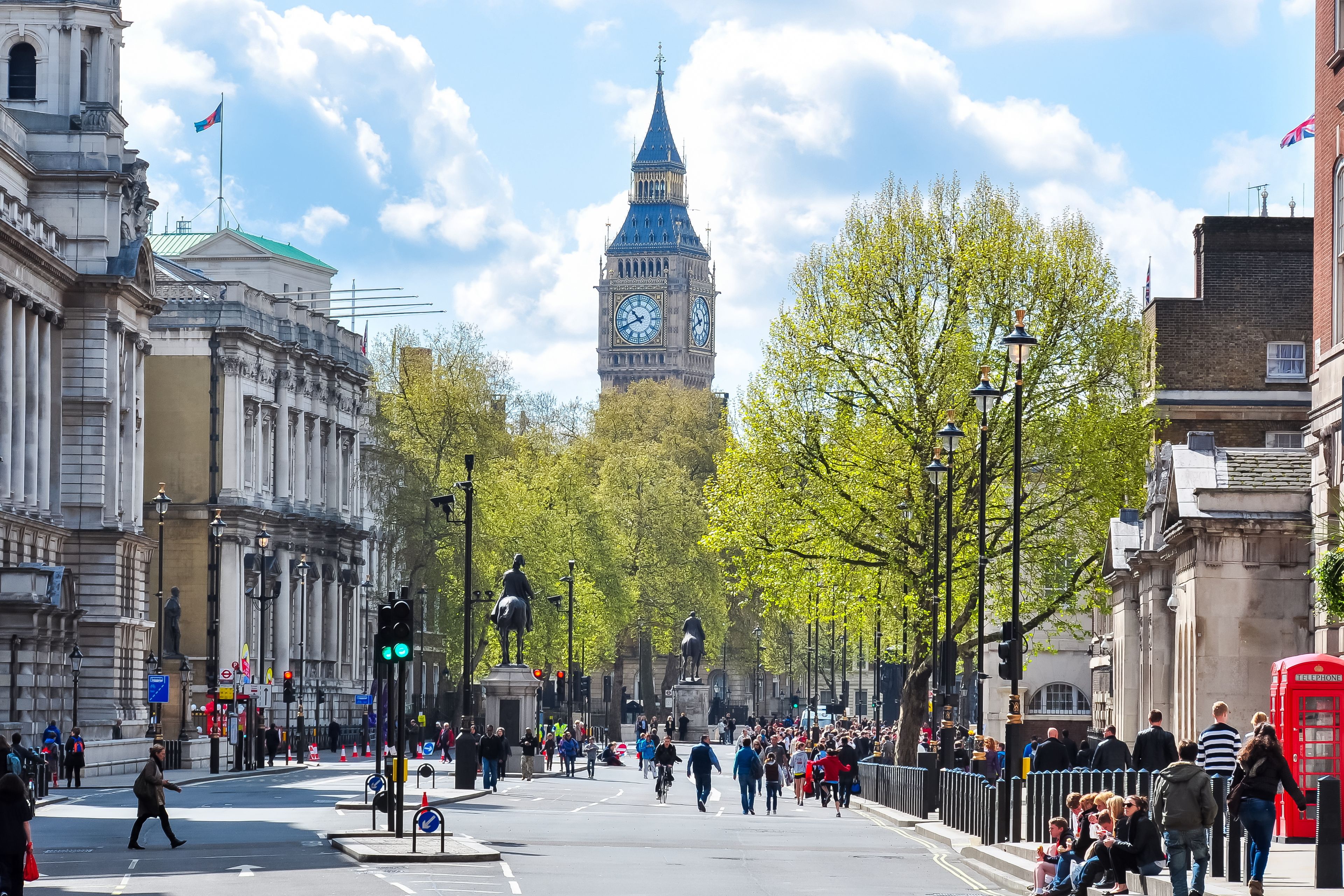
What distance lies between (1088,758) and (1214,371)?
29.4 m

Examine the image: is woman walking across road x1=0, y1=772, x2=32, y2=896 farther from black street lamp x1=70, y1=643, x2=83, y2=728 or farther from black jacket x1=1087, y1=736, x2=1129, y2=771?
black street lamp x1=70, y1=643, x2=83, y2=728

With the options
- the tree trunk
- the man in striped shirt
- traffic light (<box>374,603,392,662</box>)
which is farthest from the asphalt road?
the tree trunk

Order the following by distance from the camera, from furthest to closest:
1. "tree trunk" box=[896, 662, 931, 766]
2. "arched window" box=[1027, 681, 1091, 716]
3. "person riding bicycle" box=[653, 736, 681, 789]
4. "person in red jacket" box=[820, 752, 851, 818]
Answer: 1. "arched window" box=[1027, 681, 1091, 716]
2. "tree trunk" box=[896, 662, 931, 766]
3. "person riding bicycle" box=[653, 736, 681, 789]
4. "person in red jacket" box=[820, 752, 851, 818]

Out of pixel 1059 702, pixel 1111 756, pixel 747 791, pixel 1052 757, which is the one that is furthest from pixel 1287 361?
pixel 1111 756

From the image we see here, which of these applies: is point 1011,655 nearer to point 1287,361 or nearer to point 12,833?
point 12,833

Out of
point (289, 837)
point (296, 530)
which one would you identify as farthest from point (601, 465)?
point (289, 837)

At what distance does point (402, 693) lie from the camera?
31109mm

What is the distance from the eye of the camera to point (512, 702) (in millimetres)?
69438

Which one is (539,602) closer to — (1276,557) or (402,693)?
(1276,557)

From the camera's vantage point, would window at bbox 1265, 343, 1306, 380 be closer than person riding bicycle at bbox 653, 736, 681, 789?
No

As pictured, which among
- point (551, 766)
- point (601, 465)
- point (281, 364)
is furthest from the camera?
point (601, 465)

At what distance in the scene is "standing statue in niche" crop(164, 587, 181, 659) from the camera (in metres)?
86.0

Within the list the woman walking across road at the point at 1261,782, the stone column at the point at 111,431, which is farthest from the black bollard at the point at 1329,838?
the stone column at the point at 111,431

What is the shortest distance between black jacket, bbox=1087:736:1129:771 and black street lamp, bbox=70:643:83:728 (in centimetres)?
3862
